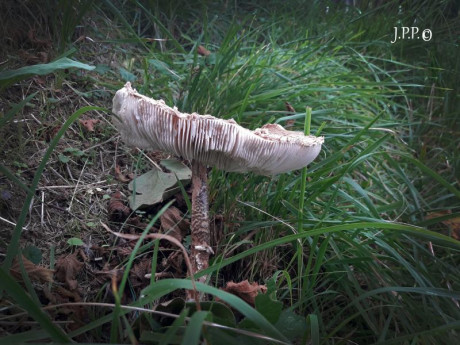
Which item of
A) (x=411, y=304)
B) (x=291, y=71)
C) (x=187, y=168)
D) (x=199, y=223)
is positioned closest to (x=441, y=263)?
(x=411, y=304)

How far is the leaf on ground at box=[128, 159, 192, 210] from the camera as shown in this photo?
223cm

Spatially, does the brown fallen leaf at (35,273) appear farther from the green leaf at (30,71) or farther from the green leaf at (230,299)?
the green leaf at (30,71)

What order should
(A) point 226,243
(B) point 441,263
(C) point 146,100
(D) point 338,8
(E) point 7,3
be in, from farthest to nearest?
(D) point 338,8 < (E) point 7,3 < (A) point 226,243 < (B) point 441,263 < (C) point 146,100

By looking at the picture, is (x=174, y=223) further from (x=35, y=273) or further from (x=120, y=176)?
(x=35, y=273)

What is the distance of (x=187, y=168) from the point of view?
7.84 ft

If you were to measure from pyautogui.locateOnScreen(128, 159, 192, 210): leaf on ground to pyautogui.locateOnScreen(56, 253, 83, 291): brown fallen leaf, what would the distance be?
0.46 meters

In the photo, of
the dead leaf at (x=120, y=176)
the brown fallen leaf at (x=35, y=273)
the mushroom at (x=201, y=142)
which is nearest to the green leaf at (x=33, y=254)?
the brown fallen leaf at (x=35, y=273)

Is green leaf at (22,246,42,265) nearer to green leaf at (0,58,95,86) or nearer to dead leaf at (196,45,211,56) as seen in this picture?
green leaf at (0,58,95,86)

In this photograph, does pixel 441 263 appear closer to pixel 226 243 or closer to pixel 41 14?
pixel 226 243

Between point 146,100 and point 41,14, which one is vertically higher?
point 41,14

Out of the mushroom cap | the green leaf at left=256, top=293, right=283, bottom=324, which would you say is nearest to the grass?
the green leaf at left=256, top=293, right=283, bottom=324

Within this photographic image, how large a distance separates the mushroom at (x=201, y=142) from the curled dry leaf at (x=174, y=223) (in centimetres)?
33

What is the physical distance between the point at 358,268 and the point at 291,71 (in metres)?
1.91

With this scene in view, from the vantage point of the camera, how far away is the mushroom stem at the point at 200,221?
1845 mm
